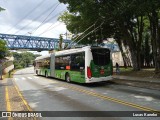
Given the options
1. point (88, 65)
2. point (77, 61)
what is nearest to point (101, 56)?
point (88, 65)

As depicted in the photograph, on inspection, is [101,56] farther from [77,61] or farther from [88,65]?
[77,61]

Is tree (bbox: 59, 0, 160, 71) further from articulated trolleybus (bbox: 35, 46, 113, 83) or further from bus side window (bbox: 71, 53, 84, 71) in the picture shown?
bus side window (bbox: 71, 53, 84, 71)

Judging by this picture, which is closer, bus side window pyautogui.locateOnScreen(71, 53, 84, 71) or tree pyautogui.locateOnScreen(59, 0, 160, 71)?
tree pyautogui.locateOnScreen(59, 0, 160, 71)

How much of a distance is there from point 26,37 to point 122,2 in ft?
199

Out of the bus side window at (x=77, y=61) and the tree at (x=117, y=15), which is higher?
the tree at (x=117, y=15)

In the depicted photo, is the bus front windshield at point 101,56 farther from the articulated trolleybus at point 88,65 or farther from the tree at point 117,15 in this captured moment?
the tree at point 117,15

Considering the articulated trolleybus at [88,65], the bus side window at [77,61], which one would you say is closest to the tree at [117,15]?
the articulated trolleybus at [88,65]

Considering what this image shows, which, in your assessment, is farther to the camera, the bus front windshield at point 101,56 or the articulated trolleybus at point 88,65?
the bus front windshield at point 101,56

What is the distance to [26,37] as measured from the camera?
77000 millimetres

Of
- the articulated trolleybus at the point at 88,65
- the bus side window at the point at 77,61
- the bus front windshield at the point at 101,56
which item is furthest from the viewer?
the bus side window at the point at 77,61

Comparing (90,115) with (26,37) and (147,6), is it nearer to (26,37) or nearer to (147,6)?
(147,6)

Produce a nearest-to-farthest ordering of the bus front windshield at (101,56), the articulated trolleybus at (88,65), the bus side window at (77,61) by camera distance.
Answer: the articulated trolleybus at (88,65)
the bus front windshield at (101,56)
the bus side window at (77,61)

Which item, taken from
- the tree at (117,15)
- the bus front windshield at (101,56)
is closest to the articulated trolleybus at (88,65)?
the bus front windshield at (101,56)

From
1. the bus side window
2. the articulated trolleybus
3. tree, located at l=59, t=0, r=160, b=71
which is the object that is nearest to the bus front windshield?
the articulated trolleybus
